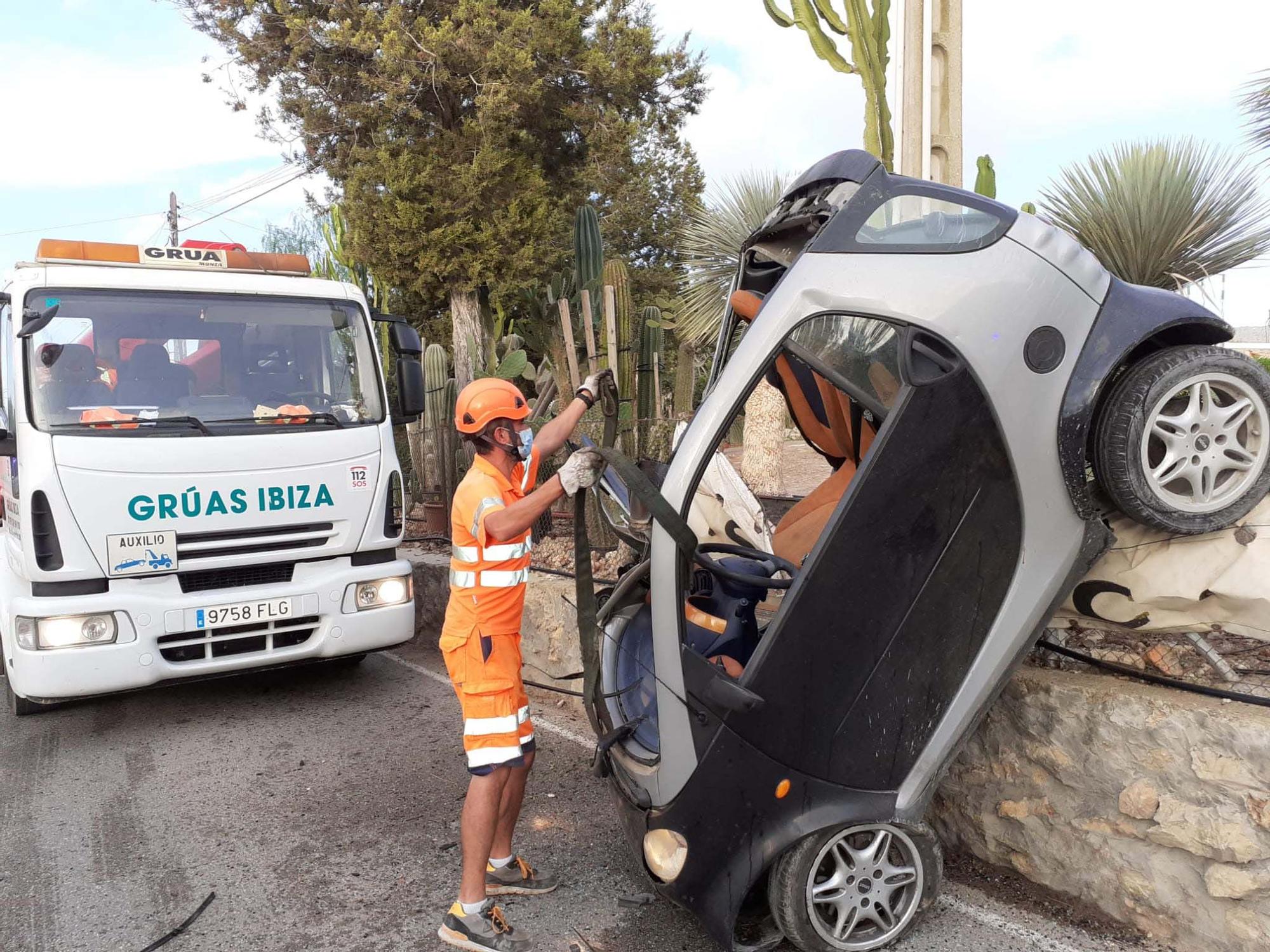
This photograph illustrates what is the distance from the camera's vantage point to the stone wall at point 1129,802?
258cm

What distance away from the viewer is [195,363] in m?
5.21

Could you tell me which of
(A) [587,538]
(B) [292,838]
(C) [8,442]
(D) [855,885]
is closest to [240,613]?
(C) [8,442]

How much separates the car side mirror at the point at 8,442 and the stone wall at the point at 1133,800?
4845 mm

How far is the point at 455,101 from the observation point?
1272 centimetres

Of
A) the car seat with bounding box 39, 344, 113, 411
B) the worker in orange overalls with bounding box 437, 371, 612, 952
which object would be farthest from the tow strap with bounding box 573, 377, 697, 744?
the car seat with bounding box 39, 344, 113, 411

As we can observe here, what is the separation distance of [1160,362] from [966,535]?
75 cm

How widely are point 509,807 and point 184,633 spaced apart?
262 cm

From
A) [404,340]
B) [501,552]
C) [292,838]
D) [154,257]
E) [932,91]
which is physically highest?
[932,91]

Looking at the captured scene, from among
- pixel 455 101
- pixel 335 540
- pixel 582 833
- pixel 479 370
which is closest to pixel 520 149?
pixel 455 101

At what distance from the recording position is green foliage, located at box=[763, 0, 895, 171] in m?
6.80

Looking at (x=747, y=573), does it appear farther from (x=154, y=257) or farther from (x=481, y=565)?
(x=154, y=257)

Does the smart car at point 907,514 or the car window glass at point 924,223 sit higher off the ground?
the car window glass at point 924,223

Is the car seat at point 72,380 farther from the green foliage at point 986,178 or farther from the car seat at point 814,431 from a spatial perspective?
the green foliage at point 986,178

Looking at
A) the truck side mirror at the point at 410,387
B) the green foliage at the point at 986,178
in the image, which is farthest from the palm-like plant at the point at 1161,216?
the truck side mirror at the point at 410,387
